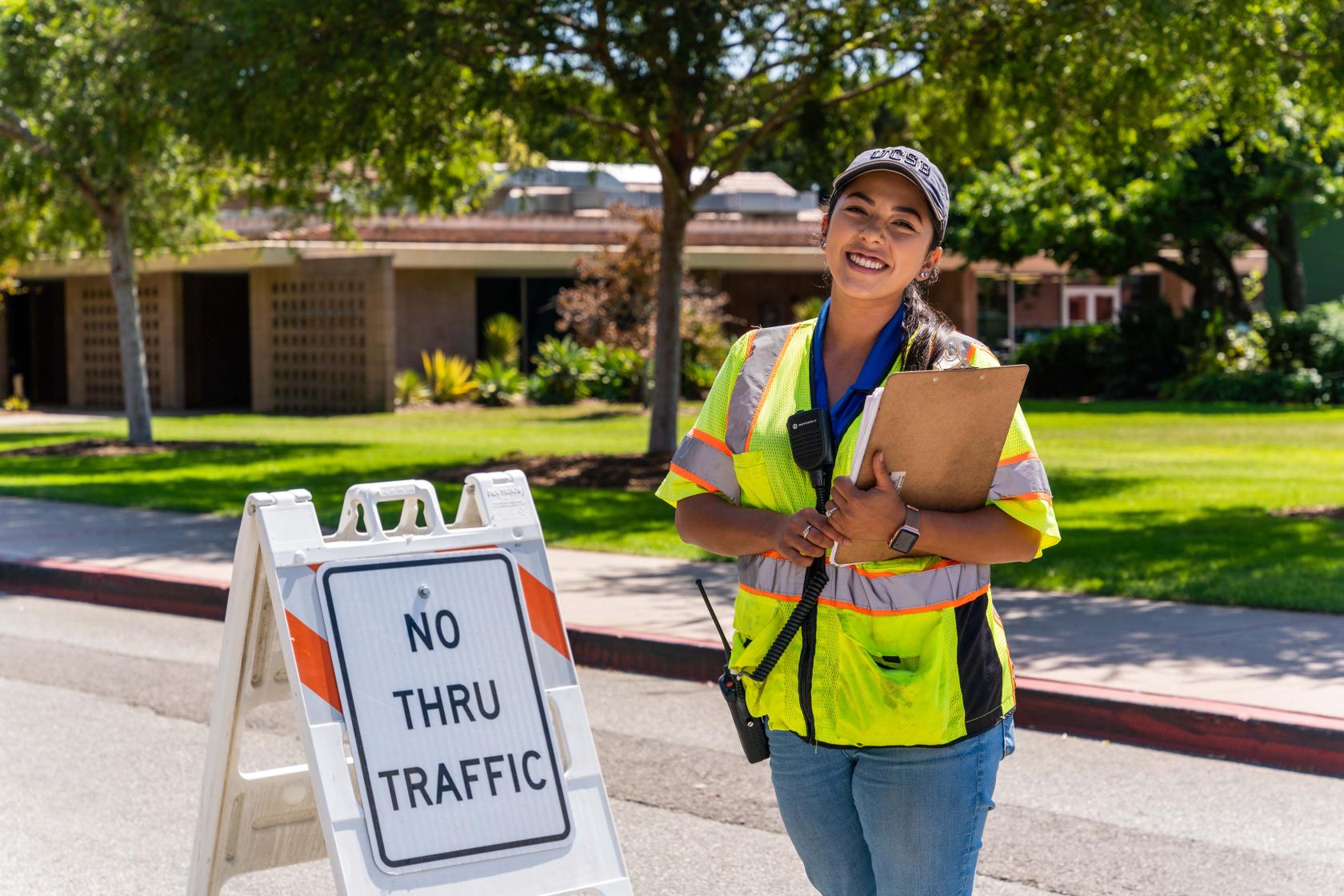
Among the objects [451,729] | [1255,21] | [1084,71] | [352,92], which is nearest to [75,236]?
[352,92]

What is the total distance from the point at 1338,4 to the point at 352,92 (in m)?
8.41

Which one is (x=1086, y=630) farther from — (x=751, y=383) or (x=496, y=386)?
(x=496, y=386)

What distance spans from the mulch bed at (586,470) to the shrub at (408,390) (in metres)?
12.8

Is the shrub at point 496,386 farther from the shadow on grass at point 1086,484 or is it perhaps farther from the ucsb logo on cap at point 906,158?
the ucsb logo on cap at point 906,158

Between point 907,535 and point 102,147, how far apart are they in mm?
16729

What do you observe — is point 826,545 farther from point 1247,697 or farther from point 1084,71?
point 1084,71

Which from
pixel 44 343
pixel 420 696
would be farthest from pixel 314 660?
pixel 44 343

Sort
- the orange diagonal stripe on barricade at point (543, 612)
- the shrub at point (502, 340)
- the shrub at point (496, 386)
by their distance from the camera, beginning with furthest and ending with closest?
the shrub at point (502, 340) → the shrub at point (496, 386) → the orange diagonal stripe on barricade at point (543, 612)

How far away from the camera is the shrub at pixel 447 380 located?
3125cm

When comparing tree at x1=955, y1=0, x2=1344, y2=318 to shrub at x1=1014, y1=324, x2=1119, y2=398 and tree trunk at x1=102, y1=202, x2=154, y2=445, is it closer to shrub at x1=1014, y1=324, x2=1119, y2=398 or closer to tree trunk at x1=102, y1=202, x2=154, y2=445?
shrub at x1=1014, y1=324, x2=1119, y2=398

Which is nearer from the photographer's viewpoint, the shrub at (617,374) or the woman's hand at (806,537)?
the woman's hand at (806,537)

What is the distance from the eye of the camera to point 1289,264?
104 ft

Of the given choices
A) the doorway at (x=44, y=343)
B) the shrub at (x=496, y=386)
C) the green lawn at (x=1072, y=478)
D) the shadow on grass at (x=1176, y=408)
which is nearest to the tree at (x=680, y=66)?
the green lawn at (x=1072, y=478)

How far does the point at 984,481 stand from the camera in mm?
2906
